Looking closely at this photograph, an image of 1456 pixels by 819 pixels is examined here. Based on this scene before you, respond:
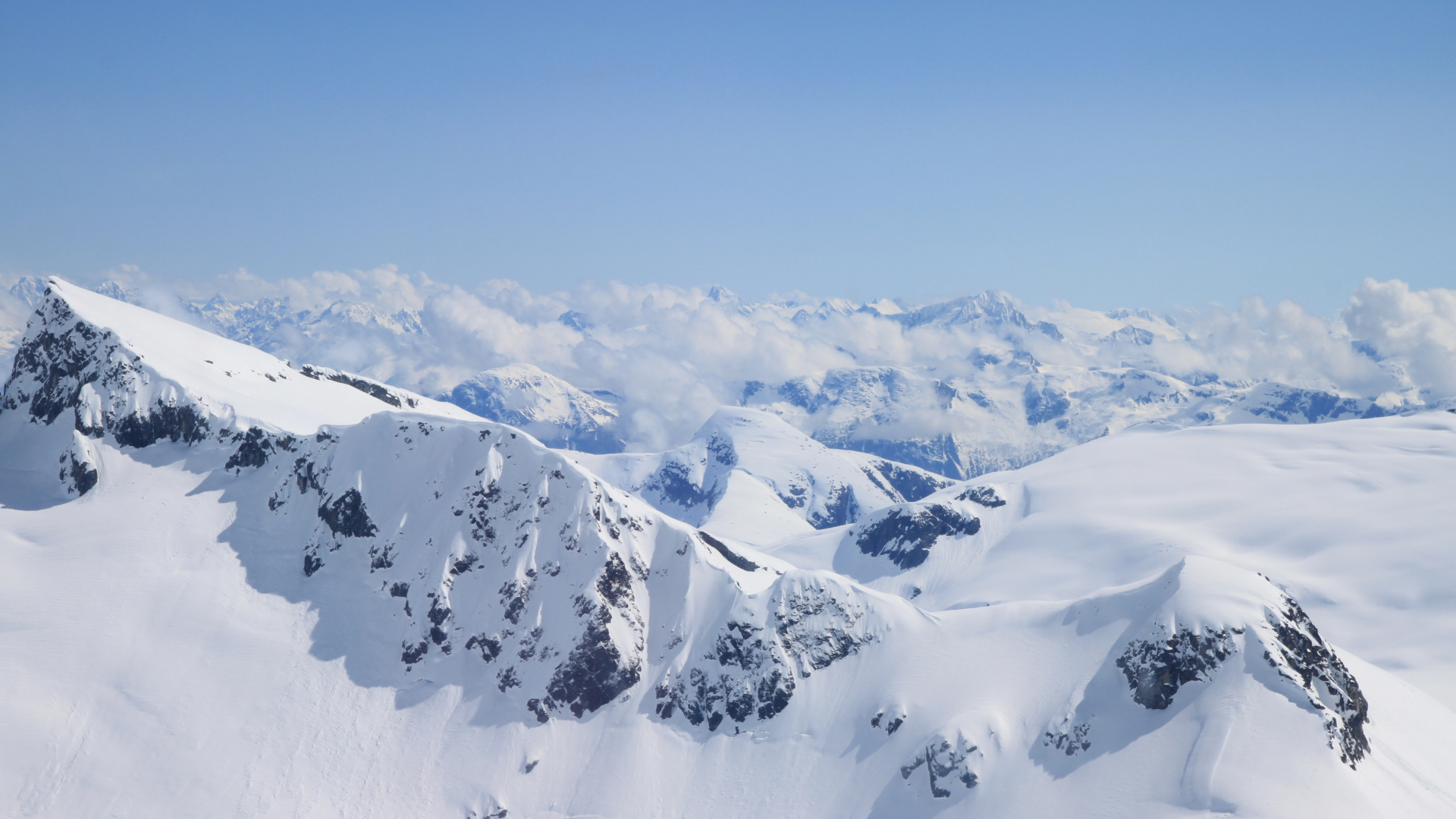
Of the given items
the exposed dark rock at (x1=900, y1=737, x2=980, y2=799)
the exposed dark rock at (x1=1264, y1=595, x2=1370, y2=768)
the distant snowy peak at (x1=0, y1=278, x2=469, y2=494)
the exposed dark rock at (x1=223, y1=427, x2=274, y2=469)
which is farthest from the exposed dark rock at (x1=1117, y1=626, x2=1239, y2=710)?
the exposed dark rock at (x1=223, y1=427, x2=274, y2=469)

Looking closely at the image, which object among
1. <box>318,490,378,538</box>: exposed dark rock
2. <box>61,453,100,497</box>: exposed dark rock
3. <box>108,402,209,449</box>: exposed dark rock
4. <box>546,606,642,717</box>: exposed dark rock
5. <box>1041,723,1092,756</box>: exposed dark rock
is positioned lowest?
<box>546,606,642,717</box>: exposed dark rock

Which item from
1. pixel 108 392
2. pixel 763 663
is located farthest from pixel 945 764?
pixel 108 392

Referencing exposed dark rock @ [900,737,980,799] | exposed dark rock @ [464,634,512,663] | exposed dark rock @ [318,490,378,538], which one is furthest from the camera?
exposed dark rock @ [318,490,378,538]

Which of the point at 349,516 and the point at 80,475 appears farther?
the point at 349,516

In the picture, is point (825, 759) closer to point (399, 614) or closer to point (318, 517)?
point (399, 614)

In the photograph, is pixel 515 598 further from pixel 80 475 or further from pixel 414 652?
pixel 80 475

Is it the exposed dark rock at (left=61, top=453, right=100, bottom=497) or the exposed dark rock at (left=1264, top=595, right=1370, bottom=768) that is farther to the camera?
the exposed dark rock at (left=61, top=453, right=100, bottom=497)

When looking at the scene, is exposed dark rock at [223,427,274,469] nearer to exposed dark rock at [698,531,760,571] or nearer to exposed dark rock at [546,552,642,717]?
exposed dark rock at [546,552,642,717]

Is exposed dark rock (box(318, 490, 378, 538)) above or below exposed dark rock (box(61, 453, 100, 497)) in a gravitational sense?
below

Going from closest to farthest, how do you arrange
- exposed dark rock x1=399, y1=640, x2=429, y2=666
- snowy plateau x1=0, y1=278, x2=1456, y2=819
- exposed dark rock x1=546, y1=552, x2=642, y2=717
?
snowy plateau x1=0, y1=278, x2=1456, y2=819, exposed dark rock x1=546, y1=552, x2=642, y2=717, exposed dark rock x1=399, y1=640, x2=429, y2=666
